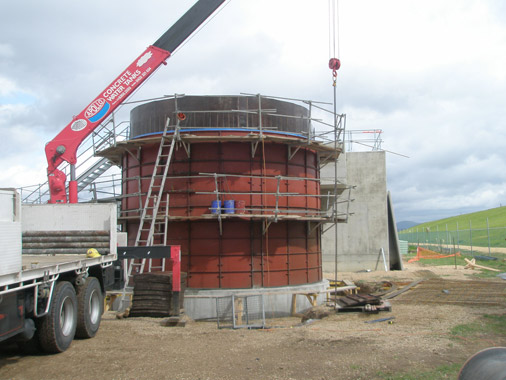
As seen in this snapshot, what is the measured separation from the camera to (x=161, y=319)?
14.0 m

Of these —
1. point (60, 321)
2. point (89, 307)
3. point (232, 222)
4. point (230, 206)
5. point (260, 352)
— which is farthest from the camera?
point (232, 222)

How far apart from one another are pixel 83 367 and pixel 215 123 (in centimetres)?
1056

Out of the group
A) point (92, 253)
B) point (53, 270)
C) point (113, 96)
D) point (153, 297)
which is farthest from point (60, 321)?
point (113, 96)

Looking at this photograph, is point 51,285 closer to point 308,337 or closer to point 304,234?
point 308,337

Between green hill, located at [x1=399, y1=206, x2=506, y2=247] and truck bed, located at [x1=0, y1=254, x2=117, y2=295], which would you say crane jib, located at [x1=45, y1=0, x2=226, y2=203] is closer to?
truck bed, located at [x1=0, y1=254, x2=117, y2=295]

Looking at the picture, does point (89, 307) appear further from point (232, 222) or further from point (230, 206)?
point (232, 222)

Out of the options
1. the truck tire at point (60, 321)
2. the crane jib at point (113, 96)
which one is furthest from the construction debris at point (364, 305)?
the crane jib at point (113, 96)

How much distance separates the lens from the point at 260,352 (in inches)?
383

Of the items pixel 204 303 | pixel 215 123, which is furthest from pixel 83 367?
pixel 215 123

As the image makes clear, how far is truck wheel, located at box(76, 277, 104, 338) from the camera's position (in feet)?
33.6

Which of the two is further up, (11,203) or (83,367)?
(11,203)

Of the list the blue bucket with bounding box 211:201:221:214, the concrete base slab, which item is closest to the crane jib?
the blue bucket with bounding box 211:201:221:214

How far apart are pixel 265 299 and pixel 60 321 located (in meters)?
8.88

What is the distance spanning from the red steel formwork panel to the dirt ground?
3933 mm
